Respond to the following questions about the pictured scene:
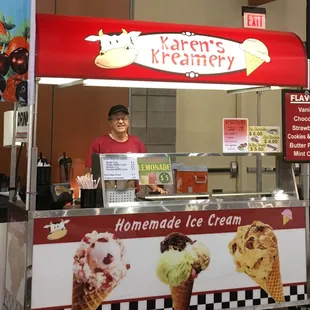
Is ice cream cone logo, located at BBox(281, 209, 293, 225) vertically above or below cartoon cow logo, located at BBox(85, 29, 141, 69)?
below

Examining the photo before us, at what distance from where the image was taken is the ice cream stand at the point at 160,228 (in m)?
3.19

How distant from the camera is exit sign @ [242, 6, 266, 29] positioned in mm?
4594

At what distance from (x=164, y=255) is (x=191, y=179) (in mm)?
902

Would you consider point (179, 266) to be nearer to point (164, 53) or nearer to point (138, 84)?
point (138, 84)

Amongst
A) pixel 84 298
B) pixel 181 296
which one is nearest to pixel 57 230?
pixel 84 298

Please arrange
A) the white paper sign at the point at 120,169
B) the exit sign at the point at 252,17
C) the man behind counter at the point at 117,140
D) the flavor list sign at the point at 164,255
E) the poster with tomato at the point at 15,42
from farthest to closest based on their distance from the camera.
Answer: the man behind counter at the point at 117,140 < the exit sign at the point at 252,17 < the white paper sign at the point at 120,169 < the flavor list sign at the point at 164,255 < the poster with tomato at the point at 15,42

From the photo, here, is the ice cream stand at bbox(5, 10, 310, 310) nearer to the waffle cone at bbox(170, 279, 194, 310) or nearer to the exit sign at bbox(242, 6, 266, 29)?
the waffle cone at bbox(170, 279, 194, 310)

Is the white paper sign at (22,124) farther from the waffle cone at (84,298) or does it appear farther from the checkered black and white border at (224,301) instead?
the checkered black and white border at (224,301)

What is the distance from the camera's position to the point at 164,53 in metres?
3.54

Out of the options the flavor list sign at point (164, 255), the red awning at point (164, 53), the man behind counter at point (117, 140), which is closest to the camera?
the flavor list sign at point (164, 255)

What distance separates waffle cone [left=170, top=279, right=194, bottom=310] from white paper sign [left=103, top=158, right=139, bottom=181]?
79 centimetres

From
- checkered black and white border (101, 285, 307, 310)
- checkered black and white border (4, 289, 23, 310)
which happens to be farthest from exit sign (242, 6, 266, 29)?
checkered black and white border (4, 289, 23, 310)

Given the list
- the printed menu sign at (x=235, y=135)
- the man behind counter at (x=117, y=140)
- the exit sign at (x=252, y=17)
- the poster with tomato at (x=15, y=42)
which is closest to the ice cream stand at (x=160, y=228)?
the poster with tomato at (x=15, y=42)

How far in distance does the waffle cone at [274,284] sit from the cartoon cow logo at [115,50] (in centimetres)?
179
